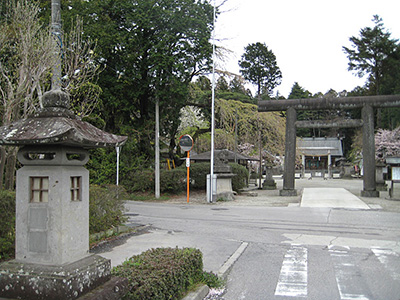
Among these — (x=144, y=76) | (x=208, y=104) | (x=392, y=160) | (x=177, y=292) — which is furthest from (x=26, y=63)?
(x=392, y=160)

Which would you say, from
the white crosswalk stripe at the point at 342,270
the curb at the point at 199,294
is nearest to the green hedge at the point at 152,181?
the white crosswalk stripe at the point at 342,270

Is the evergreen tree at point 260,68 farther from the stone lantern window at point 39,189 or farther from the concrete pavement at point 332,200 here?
the stone lantern window at point 39,189

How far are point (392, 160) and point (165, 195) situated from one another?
13.2m

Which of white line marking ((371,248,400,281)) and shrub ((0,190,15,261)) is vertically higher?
shrub ((0,190,15,261))

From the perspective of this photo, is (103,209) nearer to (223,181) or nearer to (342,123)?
(223,181)

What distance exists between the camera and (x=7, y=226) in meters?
6.73

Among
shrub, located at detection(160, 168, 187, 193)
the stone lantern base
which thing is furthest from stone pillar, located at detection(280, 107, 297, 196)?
the stone lantern base

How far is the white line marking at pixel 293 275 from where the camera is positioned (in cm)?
587

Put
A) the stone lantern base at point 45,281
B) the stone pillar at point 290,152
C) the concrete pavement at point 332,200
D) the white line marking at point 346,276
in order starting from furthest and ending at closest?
the stone pillar at point 290,152, the concrete pavement at point 332,200, the white line marking at point 346,276, the stone lantern base at point 45,281

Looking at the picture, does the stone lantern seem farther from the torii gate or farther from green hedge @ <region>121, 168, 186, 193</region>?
the torii gate

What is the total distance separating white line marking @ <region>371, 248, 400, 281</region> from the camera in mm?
6718

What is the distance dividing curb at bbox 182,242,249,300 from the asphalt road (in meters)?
0.12

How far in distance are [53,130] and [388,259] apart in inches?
282

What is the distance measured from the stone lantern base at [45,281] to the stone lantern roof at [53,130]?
1316 mm
